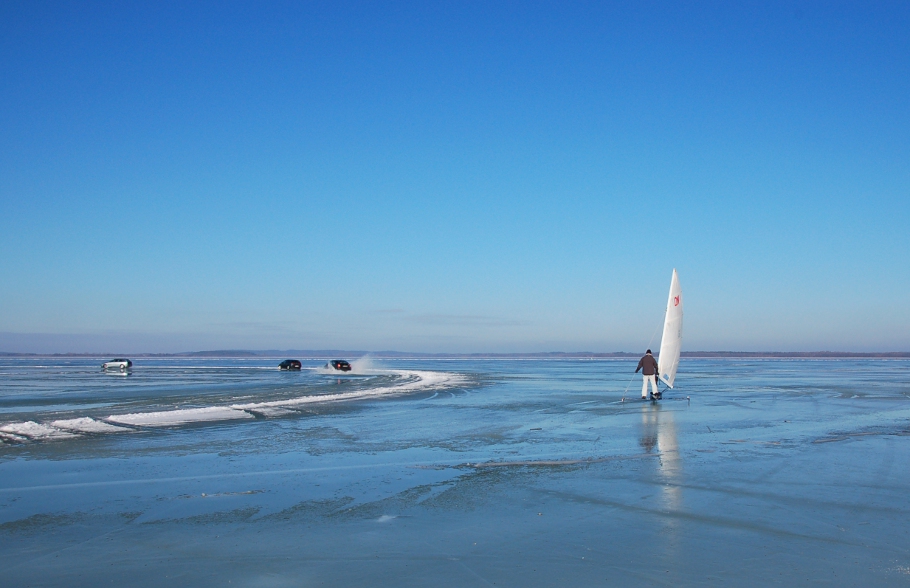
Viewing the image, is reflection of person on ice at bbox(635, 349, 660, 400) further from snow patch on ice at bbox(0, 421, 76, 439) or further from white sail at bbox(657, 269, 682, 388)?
snow patch on ice at bbox(0, 421, 76, 439)

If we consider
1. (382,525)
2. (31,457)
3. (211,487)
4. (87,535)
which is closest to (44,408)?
(31,457)

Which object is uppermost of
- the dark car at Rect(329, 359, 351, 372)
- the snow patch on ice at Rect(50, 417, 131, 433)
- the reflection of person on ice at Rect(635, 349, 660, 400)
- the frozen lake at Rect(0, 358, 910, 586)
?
the reflection of person on ice at Rect(635, 349, 660, 400)

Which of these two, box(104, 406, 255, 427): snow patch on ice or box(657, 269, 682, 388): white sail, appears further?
box(657, 269, 682, 388): white sail

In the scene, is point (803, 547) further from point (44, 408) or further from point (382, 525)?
point (44, 408)

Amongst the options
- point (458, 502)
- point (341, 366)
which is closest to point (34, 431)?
point (458, 502)

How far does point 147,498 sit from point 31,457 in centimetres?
516

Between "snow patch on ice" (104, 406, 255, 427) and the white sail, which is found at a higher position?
the white sail

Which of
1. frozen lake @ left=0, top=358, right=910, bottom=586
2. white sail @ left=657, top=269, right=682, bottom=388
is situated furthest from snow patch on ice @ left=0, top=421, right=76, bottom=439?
white sail @ left=657, top=269, right=682, bottom=388

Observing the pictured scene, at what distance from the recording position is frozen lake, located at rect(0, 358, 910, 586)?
20.6ft

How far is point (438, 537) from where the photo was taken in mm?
7309

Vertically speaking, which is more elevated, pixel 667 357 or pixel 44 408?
pixel 667 357

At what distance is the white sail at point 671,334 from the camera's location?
2725cm

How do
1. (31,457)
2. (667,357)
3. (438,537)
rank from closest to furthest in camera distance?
(438,537), (31,457), (667,357)

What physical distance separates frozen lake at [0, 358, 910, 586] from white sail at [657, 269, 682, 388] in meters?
9.02
